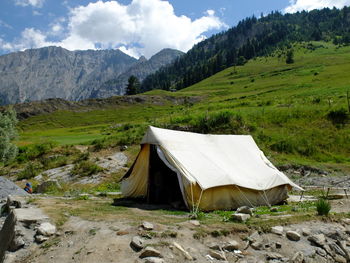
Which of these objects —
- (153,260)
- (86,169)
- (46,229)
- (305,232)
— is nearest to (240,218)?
(305,232)

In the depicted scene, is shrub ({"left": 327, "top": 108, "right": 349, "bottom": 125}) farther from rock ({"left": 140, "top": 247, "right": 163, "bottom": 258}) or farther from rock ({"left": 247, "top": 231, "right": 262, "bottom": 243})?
rock ({"left": 140, "top": 247, "right": 163, "bottom": 258})

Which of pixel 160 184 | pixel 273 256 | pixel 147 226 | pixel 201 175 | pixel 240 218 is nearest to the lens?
pixel 273 256

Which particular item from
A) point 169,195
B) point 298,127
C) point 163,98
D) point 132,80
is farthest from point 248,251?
point 132,80

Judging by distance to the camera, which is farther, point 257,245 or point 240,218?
point 240,218

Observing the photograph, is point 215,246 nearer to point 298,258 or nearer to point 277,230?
point 298,258

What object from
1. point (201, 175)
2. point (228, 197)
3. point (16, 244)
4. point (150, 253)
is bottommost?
point (228, 197)

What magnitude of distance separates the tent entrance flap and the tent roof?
1570mm

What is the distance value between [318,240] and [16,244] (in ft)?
30.9

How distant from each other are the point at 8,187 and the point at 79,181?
7.06 metres

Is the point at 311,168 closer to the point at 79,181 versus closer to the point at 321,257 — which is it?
the point at 321,257

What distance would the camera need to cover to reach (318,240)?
9742 millimetres

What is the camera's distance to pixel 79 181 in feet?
85.5

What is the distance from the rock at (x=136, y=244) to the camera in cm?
809

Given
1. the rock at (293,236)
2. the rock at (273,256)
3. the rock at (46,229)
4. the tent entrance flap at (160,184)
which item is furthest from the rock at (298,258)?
the tent entrance flap at (160,184)
